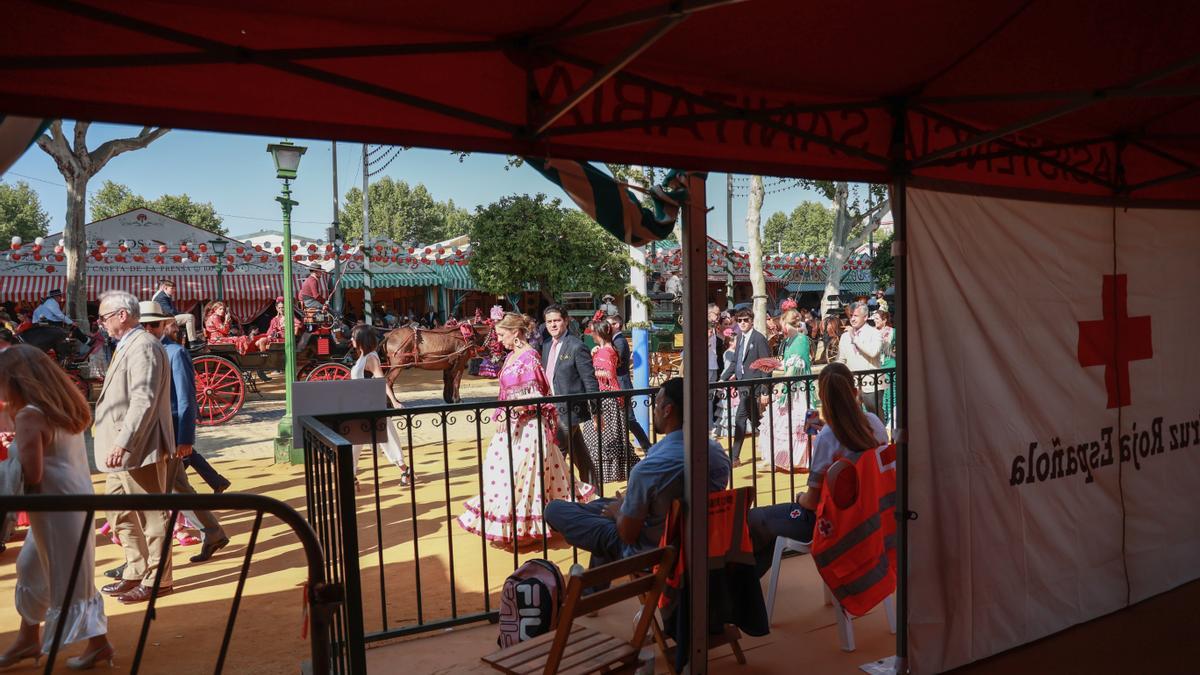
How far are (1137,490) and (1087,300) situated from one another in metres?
1.15

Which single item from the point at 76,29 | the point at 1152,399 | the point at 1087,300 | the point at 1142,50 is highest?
the point at 1142,50

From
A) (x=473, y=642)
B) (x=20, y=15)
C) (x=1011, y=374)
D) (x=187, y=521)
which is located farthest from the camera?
(x=187, y=521)

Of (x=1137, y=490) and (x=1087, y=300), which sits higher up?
(x=1087, y=300)

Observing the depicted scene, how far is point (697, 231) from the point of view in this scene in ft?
10.1

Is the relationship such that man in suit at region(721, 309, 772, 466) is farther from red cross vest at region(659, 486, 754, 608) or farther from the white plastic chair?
red cross vest at region(659, 486, 754, 608)

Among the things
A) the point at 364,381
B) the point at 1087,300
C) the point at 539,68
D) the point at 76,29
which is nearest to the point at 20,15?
the point at 76,29

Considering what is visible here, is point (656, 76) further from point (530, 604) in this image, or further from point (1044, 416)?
point (1044, 416)

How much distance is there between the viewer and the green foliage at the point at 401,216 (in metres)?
74.6

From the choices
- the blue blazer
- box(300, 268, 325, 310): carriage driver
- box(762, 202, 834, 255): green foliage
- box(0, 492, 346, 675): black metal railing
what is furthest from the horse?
box(762, 202, 834, 255): green foliage

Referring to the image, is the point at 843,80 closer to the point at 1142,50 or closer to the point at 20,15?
the point at 1142,50

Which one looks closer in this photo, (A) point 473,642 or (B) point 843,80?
(B) point 843,80

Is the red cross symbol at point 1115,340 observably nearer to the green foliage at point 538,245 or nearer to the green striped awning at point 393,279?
the green foliage at point 538,245

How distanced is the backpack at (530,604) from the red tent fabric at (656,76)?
191 cm

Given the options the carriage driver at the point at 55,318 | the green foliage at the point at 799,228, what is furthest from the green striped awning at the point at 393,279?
the green foliage at the point at 799,228
